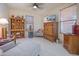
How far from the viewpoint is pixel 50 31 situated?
2135 millimetres

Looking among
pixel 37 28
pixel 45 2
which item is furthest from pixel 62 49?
pixel 45 2

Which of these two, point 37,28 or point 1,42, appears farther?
point 37,28

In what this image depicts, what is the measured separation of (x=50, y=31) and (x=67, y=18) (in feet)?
0.99

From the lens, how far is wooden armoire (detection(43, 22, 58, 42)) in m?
2.11

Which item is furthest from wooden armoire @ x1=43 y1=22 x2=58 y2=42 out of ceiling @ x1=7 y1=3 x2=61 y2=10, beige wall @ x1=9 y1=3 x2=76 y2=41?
ceiling @ x1=7 y1=3 x2=61 y2=10

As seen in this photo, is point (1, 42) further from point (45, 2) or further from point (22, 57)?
point (45, 2)

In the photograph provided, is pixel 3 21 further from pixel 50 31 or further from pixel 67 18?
pixel 67 18

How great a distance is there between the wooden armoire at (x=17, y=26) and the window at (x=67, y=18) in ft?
1.83

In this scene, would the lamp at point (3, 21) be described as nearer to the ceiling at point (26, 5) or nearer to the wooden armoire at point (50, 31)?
the ceiling at point (26, 5)

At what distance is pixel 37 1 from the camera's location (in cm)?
202

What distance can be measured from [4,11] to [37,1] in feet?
1.54

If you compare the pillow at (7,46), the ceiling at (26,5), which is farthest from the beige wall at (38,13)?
the pillow at (7,46)

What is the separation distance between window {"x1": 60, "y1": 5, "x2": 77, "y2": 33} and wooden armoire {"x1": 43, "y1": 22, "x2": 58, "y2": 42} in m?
0.11

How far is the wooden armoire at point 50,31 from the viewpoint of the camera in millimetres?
2105
